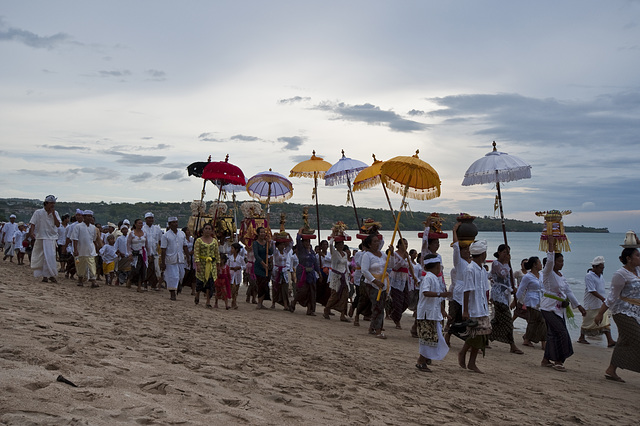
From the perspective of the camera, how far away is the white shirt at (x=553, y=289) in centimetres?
852

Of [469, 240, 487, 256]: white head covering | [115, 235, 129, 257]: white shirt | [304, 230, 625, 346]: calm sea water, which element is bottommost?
[304, 230, 625, 346]: calm sea water

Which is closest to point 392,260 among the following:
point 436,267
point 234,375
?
point 436,267

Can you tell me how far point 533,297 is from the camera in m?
9.32

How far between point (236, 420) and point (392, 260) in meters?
6.86

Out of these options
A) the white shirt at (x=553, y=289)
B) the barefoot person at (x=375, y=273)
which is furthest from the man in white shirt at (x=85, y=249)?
the white shirt at (x=553, y=289)

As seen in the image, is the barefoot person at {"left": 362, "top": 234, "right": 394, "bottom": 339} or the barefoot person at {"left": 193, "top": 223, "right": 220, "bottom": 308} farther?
the barefoot person at {"left": 193, "top": 223, "right": 220, "bottom": 308}

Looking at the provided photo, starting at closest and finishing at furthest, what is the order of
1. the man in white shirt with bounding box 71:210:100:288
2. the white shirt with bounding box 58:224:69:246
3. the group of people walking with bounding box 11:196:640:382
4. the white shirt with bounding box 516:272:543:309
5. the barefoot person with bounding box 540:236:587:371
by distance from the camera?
the group of people walking with bounding box 11:196:640:382 → the barefoot person with bounding box 540:236:587:371 → the white shirt with bounding box 516:272:543:309 → the man in white shirt with bounding box 71:210:100:288 → the white shirt with bounding box 58:224:69:246

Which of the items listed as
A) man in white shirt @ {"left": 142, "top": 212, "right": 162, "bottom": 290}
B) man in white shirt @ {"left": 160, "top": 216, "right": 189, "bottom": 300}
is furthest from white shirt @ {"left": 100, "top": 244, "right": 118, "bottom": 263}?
man in white shirt @ {"left": 160, "top": 216, "right": 189, "bottom": 300}

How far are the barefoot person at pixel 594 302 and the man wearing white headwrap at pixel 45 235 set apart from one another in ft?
35.2

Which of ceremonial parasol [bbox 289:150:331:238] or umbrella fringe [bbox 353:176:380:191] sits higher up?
ceremonial parasol [bbox 289:150:331:238]

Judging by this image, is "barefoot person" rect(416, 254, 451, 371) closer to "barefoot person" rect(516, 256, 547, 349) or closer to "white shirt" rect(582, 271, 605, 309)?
"barefoot person" rect(516, 256, 547, 349)

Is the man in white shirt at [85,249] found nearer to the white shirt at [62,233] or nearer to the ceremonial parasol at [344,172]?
the white shirt at [62,233]

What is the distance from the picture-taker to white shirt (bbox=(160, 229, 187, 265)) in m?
12.9

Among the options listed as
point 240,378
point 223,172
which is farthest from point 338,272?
point 240,378
